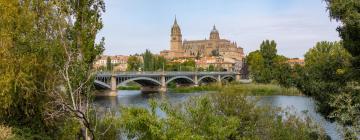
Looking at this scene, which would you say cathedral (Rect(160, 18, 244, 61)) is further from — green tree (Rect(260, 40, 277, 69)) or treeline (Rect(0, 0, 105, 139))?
treeline (Rect(0, 0, 105, 139))

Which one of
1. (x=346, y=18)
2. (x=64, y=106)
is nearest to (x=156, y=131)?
(x=64, y=106)

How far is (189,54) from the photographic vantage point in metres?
196

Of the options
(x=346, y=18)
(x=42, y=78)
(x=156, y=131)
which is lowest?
(x=156, y=131)

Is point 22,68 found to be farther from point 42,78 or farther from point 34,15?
point 34,15

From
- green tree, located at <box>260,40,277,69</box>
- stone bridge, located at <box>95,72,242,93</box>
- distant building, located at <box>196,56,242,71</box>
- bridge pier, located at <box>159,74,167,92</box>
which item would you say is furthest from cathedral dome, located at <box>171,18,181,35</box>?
bridge pier, located at <box>159,74,167,92</box>

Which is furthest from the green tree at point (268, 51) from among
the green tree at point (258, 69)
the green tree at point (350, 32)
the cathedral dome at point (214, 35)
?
the cathedral dome at point (214, 35)

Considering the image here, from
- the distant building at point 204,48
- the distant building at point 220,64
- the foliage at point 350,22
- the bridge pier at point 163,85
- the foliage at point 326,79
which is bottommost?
the bridge pier at point 163,85

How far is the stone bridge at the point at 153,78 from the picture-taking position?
57.6m

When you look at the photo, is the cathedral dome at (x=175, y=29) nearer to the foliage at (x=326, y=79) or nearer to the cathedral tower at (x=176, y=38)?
the cathedral tower at (x=176, y=38)

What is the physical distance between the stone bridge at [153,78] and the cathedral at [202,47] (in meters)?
79.5

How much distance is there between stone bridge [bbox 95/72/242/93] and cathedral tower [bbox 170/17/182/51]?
78734 mm

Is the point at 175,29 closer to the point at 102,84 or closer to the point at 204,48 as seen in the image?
the point at 204,48

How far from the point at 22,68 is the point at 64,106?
10.00ft

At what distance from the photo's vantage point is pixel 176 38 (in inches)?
7023
